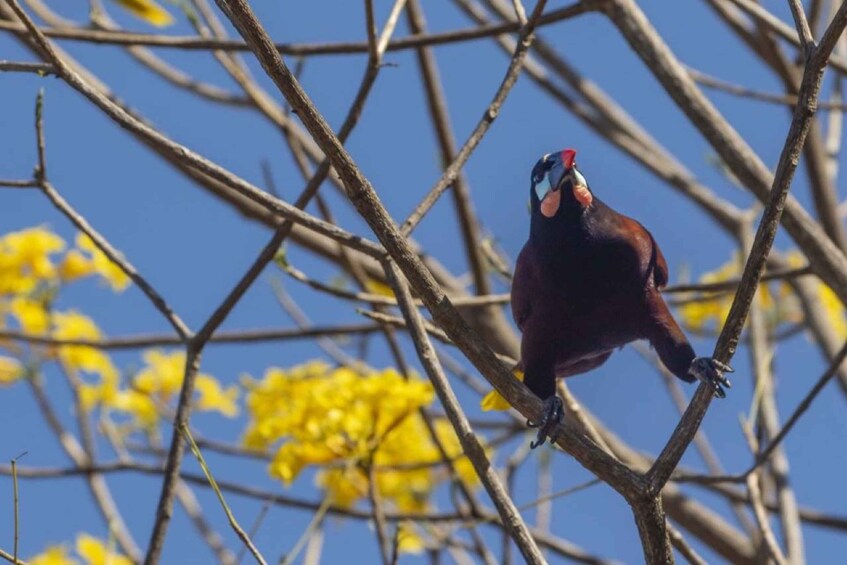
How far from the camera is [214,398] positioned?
5809 mm

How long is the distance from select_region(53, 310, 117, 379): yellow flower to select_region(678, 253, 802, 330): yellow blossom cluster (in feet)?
7.82

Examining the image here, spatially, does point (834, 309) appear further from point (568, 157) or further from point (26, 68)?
point (26, 68)

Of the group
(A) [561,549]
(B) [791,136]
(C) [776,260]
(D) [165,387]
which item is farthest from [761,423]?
(D) [165,387]

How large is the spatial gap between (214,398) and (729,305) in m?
2.23

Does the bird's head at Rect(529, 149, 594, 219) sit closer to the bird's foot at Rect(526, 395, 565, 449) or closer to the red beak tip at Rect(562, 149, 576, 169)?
the red beak tip at Rect(562, 149, 576, 169)

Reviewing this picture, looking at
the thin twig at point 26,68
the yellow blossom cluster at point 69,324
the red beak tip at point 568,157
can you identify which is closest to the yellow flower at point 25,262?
the yellow blossom cluster at point 69,324

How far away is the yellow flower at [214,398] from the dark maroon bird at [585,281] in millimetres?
2907

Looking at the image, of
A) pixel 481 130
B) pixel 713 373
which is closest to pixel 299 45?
pixel 481 130

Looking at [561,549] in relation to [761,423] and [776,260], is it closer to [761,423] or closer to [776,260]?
[761,423]

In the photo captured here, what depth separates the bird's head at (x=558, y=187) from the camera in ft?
9.30

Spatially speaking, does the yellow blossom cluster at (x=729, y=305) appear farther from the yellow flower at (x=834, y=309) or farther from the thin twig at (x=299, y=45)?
the thin twig at (x=299, y=45)

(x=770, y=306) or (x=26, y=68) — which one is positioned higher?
(x=770, y=306)

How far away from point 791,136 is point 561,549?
2.49 m

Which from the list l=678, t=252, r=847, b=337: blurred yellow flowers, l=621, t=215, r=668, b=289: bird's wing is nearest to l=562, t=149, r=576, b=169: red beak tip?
l=621, t=215, r=668, b=289: bird's wing
